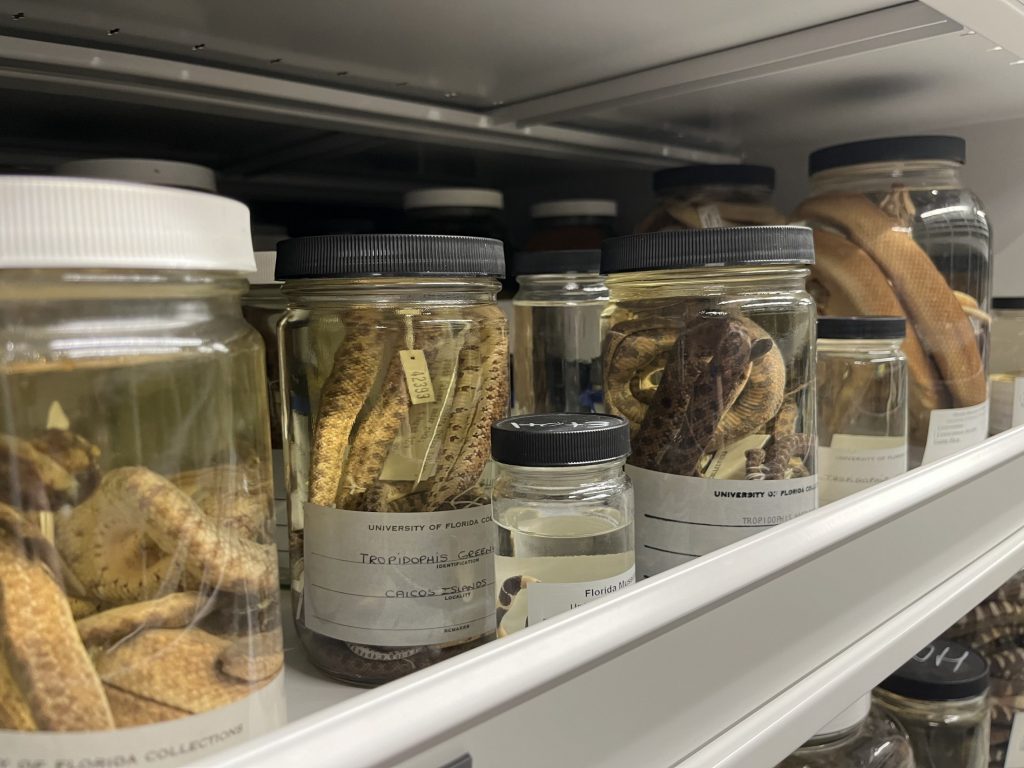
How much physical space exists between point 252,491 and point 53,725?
9 centimetres

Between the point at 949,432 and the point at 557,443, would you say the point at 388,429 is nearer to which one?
the point at 557,443

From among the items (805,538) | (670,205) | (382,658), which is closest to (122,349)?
(382,658)

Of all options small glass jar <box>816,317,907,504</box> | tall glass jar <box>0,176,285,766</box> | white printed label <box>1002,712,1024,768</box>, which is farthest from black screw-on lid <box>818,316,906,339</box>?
white printed label <box>1002,712,1024,768</box>

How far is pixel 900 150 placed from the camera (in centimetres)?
71

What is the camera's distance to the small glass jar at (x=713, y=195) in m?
0.78

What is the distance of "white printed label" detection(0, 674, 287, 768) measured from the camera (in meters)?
0.25

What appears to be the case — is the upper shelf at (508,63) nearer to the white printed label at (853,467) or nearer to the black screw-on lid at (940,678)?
the white printed label at (853,467)

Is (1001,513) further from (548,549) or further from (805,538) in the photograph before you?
(548,549)

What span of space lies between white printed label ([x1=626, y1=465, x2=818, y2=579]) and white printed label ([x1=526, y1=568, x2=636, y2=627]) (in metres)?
0.09

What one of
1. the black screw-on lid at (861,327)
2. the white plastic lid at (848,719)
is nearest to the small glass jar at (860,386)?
the black screw-on lid at (861,327)

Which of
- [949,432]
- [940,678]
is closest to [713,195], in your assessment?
[949,432]

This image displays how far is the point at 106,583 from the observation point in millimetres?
263

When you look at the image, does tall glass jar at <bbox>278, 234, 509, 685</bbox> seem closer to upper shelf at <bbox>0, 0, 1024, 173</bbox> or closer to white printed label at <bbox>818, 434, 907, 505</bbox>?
upper shelf at <bbox>0, 0, 1024, 173</bbox>

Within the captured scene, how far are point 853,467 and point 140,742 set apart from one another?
49cm
